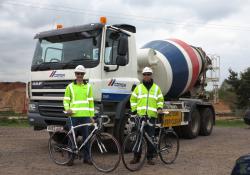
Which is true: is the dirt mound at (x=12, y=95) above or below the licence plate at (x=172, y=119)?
above

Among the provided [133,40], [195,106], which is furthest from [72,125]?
[195,106]

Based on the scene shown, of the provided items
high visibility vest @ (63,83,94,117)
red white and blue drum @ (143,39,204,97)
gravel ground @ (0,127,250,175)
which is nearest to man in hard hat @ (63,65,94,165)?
high visibility vest @ (63,83,94,117)

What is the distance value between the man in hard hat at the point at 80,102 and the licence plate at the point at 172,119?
12.2 ft

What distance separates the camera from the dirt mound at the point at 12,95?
44691 mm

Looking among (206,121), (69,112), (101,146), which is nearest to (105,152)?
(101,146)

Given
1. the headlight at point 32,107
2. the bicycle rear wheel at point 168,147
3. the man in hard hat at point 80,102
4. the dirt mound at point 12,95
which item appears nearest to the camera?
the man in hard hat at point 80,102

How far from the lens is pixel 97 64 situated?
9.69m

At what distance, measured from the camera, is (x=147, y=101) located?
876 centimetres

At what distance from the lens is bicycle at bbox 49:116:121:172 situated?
808 cm

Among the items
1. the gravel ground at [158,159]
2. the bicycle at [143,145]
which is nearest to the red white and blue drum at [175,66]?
Answer: the gravel ground at [158,159]

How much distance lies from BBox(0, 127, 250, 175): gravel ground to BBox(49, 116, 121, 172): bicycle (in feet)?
0.59

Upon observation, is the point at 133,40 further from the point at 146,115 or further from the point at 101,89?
the point at 146,115

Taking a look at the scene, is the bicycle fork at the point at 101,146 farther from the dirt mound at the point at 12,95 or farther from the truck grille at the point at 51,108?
the dirt mound at the point at 12,95

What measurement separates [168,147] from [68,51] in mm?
3222
